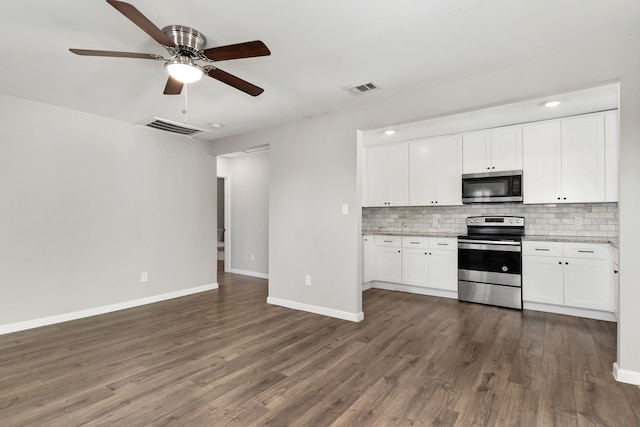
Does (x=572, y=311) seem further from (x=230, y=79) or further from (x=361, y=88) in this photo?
(x=230, y=79)

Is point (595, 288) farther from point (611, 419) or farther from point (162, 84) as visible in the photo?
point (162, 84)

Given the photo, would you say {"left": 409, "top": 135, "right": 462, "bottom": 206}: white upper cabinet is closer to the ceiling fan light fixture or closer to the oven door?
the oven door

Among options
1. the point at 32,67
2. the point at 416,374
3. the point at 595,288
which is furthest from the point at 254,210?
the point at 595,288

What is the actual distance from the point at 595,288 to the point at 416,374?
2.77 metres

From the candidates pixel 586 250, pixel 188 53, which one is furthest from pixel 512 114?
pixel 188 53

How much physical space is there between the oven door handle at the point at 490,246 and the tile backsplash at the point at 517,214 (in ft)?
1.92

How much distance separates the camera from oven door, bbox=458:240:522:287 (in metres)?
4.27

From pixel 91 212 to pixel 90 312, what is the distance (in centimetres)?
121

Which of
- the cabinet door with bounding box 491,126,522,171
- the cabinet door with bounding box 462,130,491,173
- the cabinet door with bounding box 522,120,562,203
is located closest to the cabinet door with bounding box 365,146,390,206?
the cabinet door with bounding box 462,130,491,173

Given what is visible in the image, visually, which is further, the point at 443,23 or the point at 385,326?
the point at 385,326

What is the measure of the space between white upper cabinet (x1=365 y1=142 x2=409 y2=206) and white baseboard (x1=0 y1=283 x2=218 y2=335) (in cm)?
322

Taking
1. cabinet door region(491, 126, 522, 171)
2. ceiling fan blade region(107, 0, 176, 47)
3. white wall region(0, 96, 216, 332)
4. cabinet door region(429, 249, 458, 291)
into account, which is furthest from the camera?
cabinet door region(429, 249, 458, 291)

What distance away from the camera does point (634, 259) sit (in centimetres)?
237

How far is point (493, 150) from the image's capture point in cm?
463
